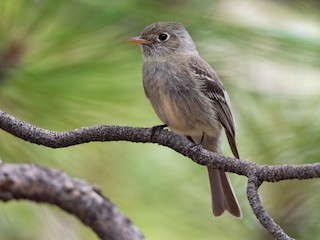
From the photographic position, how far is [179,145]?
7.51 feet

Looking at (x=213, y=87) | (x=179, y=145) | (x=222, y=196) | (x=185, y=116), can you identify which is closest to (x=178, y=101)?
(x=185, y=116)

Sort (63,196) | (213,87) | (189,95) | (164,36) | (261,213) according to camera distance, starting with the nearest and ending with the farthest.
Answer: (63,196) → (261,213) → (189,95) → (213,87) → (164,36)

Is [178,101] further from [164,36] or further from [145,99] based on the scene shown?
[164,36]

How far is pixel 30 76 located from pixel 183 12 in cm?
78

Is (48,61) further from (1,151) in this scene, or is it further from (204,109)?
(204,109)

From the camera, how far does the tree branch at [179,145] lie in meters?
1.75

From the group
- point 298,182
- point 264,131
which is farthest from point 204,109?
point 298,182

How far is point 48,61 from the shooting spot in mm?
2791

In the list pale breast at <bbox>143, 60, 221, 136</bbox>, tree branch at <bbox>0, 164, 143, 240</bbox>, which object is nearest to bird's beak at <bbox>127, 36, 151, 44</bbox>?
pale breast at <bbox>143, 60, 221, 136</bbox>

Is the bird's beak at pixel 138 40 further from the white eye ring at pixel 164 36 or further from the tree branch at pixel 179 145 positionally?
the tree branch at pixel 179 145

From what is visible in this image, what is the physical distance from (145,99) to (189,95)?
0.89 ft

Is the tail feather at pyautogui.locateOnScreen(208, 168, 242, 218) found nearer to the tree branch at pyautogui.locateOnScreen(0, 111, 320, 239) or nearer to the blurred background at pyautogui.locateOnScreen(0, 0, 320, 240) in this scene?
the blurred background at pyautogui.locateOnScreen(0, 0, 320, 240)

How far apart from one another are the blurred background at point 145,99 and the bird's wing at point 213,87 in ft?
0.23

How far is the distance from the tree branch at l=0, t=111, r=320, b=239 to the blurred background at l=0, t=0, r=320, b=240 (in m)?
0.62
